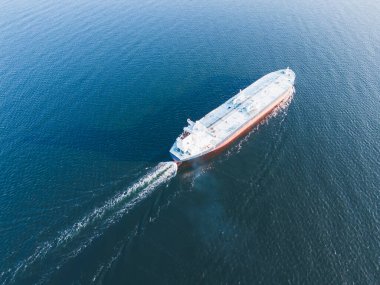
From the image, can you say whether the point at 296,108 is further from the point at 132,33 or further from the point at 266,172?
the point at 132,33

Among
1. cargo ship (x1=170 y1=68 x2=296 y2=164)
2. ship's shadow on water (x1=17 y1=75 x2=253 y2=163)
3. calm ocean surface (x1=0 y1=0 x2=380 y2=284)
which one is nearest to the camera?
calm ocean surface (x1=0 y1=0 x2=380 y2=284)

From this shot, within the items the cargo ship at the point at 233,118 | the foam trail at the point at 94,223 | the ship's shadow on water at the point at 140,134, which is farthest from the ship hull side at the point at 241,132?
the ship's shadow on water at the point at 140,134

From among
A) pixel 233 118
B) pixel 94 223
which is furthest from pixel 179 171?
pixel 233 118

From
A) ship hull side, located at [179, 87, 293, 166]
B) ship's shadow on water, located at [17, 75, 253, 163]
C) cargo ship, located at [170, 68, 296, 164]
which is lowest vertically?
ship hull side, located at [179, 87, 293, 166]

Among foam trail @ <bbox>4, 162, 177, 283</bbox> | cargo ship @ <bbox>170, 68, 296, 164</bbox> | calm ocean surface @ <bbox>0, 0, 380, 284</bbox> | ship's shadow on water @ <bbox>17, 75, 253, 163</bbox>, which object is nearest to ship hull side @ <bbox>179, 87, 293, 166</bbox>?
cargo ship @ <bbox>170, 68, 296, 164</bbox>

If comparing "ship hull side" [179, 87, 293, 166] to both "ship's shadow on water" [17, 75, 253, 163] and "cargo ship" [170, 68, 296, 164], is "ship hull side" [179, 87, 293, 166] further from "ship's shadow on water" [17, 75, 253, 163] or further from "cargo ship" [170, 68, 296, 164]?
"ship's shadow on water" [17, 75, 253, 163]

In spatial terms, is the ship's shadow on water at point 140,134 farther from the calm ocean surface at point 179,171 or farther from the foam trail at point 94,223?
the foam trail at point 94,223
